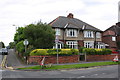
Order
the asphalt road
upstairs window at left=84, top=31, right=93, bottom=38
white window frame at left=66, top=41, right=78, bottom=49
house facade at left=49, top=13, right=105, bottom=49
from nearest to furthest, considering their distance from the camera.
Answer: the asphalt road < house facade at left=49, top=13, right=105, bottom=49 < white window frame at left=66, top=41, right=78, bottom=49 < upstairs window at left=84, top=31, right=93, bottom=38

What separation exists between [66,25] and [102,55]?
10544 mm

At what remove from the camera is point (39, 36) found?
20328 millimetres

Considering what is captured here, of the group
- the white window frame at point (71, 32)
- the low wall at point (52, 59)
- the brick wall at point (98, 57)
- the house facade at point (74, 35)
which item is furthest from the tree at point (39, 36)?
the white window frame at point (71, 32)

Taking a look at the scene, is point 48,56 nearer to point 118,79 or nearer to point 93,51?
point 93,51

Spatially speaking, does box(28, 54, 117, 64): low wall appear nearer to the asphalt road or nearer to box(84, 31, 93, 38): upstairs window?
the asphalt road

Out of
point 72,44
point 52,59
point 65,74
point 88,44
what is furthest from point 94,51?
point 65,74

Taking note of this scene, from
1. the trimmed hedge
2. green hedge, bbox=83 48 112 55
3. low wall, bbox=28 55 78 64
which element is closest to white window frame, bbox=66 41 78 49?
green hedge, bbox=83 48 112 55

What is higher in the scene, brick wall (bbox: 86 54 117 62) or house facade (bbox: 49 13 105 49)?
house facade (bbox: 49 13 105 49)

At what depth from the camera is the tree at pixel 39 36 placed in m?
20.1

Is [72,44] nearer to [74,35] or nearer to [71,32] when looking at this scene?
[74,35]

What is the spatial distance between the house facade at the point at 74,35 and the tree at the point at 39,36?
780 centimetres

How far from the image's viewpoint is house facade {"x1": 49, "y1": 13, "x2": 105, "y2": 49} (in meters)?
30.0

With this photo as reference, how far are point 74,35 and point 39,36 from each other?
12.5 metres

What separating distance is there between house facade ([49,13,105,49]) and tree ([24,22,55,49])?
780cm
